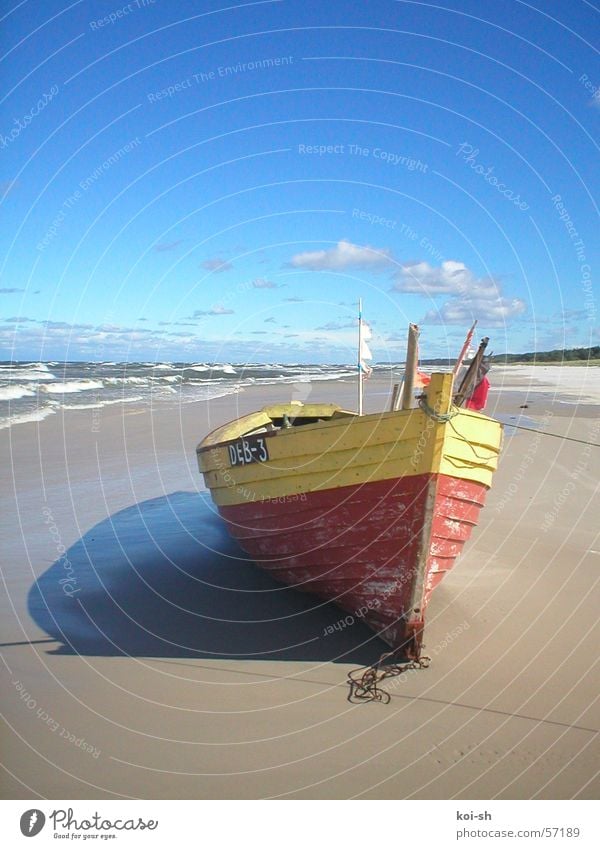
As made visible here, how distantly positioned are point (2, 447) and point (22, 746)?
1415 centimetres

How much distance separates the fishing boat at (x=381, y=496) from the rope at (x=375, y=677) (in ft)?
0.35

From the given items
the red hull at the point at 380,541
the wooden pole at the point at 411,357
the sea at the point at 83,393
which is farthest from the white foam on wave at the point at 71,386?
the wooden pole at the point at 411,357

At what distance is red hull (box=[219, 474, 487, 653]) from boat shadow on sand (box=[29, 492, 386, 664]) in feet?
1.16

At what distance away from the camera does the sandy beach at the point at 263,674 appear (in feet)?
14.4

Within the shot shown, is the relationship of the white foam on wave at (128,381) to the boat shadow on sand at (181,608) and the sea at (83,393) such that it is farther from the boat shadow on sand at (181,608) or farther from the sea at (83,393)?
the boat shadow on sand at (181,608)

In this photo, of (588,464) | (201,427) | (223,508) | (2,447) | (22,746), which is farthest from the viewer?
(201,427)

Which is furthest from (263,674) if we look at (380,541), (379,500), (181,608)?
(379,500)

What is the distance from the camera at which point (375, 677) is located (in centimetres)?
552

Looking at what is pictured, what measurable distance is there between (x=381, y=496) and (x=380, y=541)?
1.45ft

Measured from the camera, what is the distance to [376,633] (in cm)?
623

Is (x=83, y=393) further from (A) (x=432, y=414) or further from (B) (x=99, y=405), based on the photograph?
(A) (x=432, y=414)
